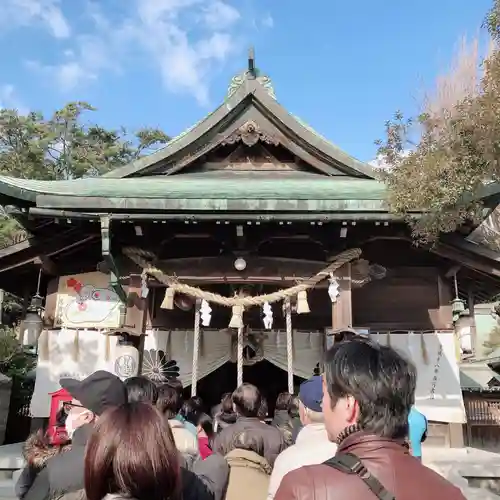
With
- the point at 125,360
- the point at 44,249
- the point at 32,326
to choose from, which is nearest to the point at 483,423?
the point at 125,360

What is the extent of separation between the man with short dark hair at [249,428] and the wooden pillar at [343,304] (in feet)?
12.6

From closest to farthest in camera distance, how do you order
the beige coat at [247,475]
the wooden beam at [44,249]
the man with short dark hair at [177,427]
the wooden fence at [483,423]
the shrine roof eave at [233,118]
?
the beige coat at [247,475] < the man with short dark hair at [177,427] < the wooden beam at [44,249] < the shrine roof eave at [233,118] < the wooden fence at [483,423]

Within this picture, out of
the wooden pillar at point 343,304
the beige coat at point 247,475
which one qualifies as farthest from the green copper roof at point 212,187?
the beige coat at point 247,475

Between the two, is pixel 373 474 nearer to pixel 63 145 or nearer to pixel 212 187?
pixel 212 187

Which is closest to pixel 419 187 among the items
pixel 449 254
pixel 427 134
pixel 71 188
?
pixel 427 134

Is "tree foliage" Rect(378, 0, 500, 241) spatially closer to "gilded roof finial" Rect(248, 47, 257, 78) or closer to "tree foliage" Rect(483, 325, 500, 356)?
"gilded roof finial" Rect(248, 47, 257, 78)

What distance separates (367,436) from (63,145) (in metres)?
27.5

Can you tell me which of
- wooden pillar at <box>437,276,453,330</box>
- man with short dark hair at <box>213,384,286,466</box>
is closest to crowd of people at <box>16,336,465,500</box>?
man with short dark hair at <box>213,384,286,466</box>

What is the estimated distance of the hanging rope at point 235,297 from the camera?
7.44 metres

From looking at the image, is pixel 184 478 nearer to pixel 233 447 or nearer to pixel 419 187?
pixel 233 447

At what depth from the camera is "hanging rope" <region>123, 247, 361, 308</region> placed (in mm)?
7438

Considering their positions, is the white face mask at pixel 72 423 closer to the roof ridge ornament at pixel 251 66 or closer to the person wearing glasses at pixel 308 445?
the person wearing glasses at pixel 308 445

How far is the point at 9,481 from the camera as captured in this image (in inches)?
287

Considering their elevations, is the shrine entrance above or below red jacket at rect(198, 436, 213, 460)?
above
